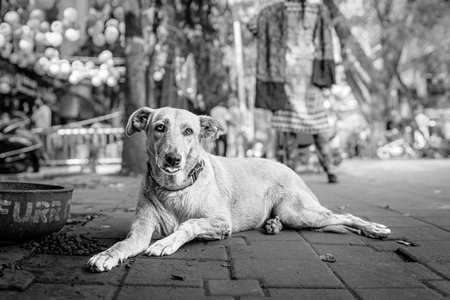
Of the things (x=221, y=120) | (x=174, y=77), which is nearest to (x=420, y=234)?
(x=221, y=120)

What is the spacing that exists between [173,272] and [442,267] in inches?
61.1

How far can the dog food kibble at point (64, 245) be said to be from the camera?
109 inches

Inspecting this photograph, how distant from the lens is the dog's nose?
2.93 m

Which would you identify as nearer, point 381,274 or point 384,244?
point 381,274

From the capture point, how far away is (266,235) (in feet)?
11.3

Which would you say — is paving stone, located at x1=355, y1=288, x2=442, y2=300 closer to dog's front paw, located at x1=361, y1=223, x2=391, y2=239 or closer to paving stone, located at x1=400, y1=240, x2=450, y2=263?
paving stone, located at x1=400, y1=240, x2=450, y2=263

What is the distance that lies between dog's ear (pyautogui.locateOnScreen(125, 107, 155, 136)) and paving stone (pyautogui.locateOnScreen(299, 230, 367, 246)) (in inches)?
60.0

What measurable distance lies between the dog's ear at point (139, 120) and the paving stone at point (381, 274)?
175cm

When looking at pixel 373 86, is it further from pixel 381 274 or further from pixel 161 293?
pixel 161 293

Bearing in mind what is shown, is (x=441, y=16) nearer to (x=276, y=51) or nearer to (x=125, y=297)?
(x=276, y=51)

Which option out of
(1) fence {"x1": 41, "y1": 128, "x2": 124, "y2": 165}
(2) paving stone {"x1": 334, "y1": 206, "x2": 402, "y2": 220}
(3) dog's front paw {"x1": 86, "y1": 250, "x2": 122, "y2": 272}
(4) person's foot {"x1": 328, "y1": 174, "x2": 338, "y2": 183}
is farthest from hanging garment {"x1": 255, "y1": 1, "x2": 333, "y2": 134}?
(1) fence {"x1": 41, "y1": 128, "x2": 124, "y2": 165}

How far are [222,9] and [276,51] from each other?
26.8ft

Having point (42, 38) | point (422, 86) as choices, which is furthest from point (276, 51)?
point (422, 86)

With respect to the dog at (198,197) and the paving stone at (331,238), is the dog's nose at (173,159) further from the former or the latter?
the paving stone at (331,238)
